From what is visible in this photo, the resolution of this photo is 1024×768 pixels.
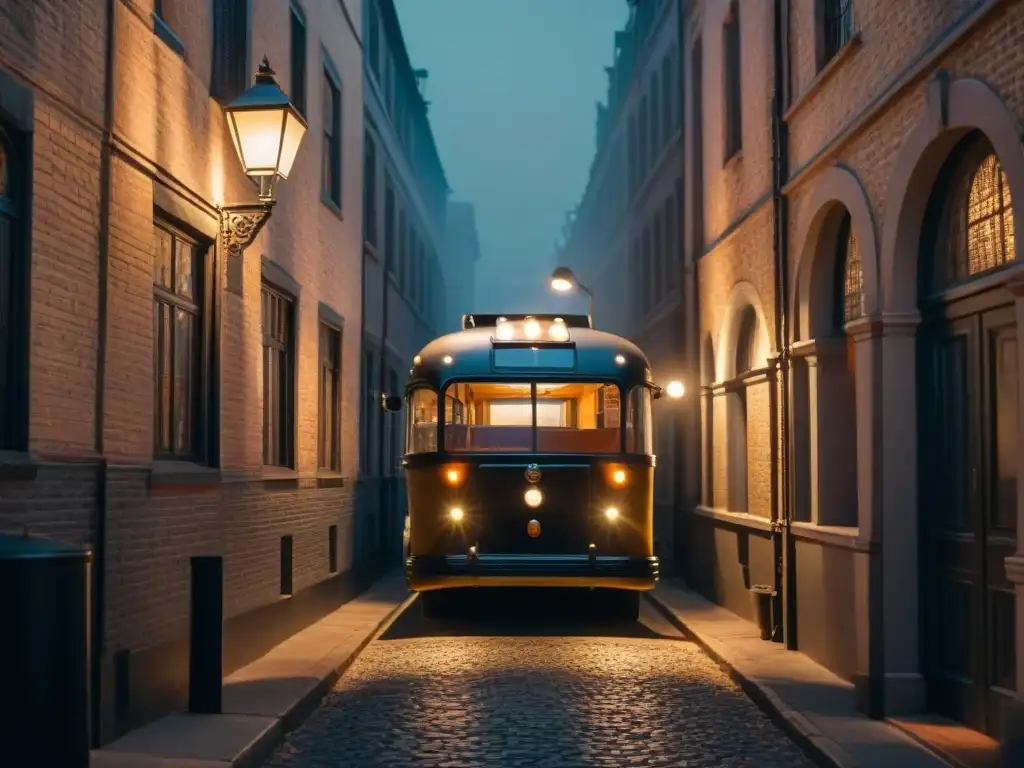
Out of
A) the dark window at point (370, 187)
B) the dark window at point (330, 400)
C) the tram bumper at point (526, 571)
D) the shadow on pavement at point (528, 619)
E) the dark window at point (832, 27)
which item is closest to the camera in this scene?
the dark window at point (832, 27)

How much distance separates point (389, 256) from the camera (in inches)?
999

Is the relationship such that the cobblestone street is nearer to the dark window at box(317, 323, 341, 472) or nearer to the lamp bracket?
the dark window at box(317, 323, 341, 472)

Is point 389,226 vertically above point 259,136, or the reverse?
point 389,226

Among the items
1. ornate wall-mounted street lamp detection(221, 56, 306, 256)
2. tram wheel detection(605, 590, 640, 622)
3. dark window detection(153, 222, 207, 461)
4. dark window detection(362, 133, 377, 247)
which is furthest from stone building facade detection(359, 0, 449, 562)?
ornate wall-mounted street lamp detection(221, 56, 306, 256)

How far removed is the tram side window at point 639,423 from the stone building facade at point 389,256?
5687 mm

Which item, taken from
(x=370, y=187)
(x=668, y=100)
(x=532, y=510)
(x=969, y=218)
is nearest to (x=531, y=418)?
(x=532, y=510)

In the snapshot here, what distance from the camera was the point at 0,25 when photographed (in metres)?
7.16

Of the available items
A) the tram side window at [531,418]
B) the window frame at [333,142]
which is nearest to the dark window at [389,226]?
the window frame at [333,142]

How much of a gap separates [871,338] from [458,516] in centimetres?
544

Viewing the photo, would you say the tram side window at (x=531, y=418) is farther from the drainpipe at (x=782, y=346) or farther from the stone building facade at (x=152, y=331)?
the drainpipe at (x=782, y=346)

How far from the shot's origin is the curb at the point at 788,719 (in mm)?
→ 8102

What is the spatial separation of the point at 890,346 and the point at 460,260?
5600 cm

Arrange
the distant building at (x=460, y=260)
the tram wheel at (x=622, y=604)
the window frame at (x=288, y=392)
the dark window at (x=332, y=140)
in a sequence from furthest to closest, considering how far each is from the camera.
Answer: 1. the distant building at (x=460, y=260)
2. the dark window at (x=332, y=140)
3. the tram wheel at (x=622, y=604)
4. the window frame at (x=288, y=392)

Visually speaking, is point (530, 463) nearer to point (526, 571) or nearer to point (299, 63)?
point (526, 571)
